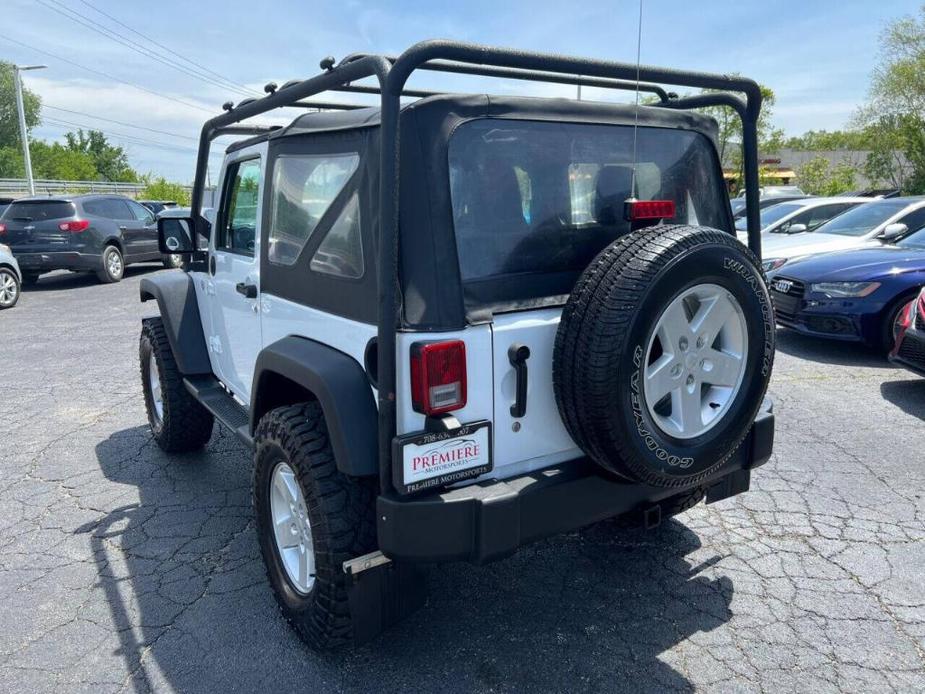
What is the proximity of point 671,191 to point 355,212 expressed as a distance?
51.8 inches

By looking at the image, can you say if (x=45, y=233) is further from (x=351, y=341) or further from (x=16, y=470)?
(x=351, y=341)

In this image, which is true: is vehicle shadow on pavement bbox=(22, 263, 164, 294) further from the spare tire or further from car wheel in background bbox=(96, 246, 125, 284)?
the spare tire

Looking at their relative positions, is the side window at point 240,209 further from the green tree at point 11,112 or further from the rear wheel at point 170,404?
the green tree at point 11,112

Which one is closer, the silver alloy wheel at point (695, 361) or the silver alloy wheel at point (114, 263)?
the silver alloy wheel at point (695, 361)

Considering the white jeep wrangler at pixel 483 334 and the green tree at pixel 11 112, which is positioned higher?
the green tree at pixel 11 112

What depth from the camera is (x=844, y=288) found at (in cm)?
676

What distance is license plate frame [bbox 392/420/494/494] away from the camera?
223 centimetres

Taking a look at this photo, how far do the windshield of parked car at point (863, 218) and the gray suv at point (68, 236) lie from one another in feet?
35.5

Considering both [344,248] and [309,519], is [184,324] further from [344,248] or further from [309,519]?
[309,519]

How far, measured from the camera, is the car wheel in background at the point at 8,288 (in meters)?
11.1

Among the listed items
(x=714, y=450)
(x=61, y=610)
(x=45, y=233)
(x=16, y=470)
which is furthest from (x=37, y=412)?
(x=45, y=233)

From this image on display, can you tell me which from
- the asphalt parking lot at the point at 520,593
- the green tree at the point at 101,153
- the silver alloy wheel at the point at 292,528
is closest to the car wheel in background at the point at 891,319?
the asphalt parking lot at the point at 520,593

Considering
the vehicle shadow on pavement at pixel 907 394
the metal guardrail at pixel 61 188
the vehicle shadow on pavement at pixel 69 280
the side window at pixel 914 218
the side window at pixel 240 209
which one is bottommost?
the vehicle shadow on pavement at pixel 69 280

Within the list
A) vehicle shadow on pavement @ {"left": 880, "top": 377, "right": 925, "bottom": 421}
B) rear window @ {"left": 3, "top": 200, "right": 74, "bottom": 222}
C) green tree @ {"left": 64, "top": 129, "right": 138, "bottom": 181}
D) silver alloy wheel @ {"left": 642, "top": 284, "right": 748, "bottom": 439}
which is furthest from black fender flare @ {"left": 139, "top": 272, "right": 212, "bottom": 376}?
green tree @ {"left": 64, "top": 129, "right": 138, "bottom": 181}
